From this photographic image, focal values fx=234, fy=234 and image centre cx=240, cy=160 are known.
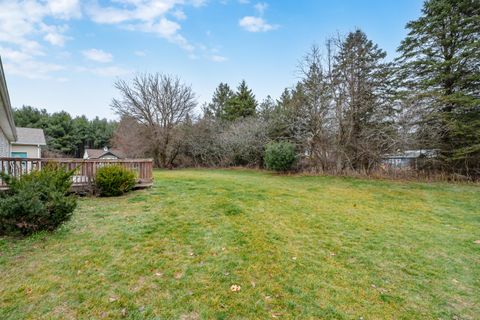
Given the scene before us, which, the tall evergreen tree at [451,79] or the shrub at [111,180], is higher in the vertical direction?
the tall evergreen tree at [451,79]

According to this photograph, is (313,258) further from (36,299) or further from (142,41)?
(142,41)

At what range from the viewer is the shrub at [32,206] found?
133 inches

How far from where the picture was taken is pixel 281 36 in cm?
1162

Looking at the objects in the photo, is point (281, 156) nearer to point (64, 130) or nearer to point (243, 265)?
point (243, 265)

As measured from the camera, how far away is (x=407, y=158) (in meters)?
11.4

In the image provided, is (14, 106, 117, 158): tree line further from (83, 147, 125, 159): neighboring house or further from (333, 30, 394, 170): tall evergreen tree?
(333, 30, 394, 170): tall evergreen tree

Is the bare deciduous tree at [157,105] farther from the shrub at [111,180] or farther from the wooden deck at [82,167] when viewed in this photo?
the shrub at [111,180]

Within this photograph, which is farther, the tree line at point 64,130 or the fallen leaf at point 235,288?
the tree line at point 64,130

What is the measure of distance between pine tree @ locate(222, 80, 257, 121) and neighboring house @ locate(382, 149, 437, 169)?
48.9 feet

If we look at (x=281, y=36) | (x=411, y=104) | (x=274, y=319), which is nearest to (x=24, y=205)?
(x=274, y=319)

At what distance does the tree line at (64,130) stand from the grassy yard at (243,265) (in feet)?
99.9

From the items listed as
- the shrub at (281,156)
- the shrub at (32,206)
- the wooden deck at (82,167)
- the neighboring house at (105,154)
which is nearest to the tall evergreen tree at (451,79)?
the shrub at (281,156)

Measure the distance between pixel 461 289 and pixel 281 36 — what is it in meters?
11.8

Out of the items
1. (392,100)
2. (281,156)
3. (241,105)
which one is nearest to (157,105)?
(241,105)
